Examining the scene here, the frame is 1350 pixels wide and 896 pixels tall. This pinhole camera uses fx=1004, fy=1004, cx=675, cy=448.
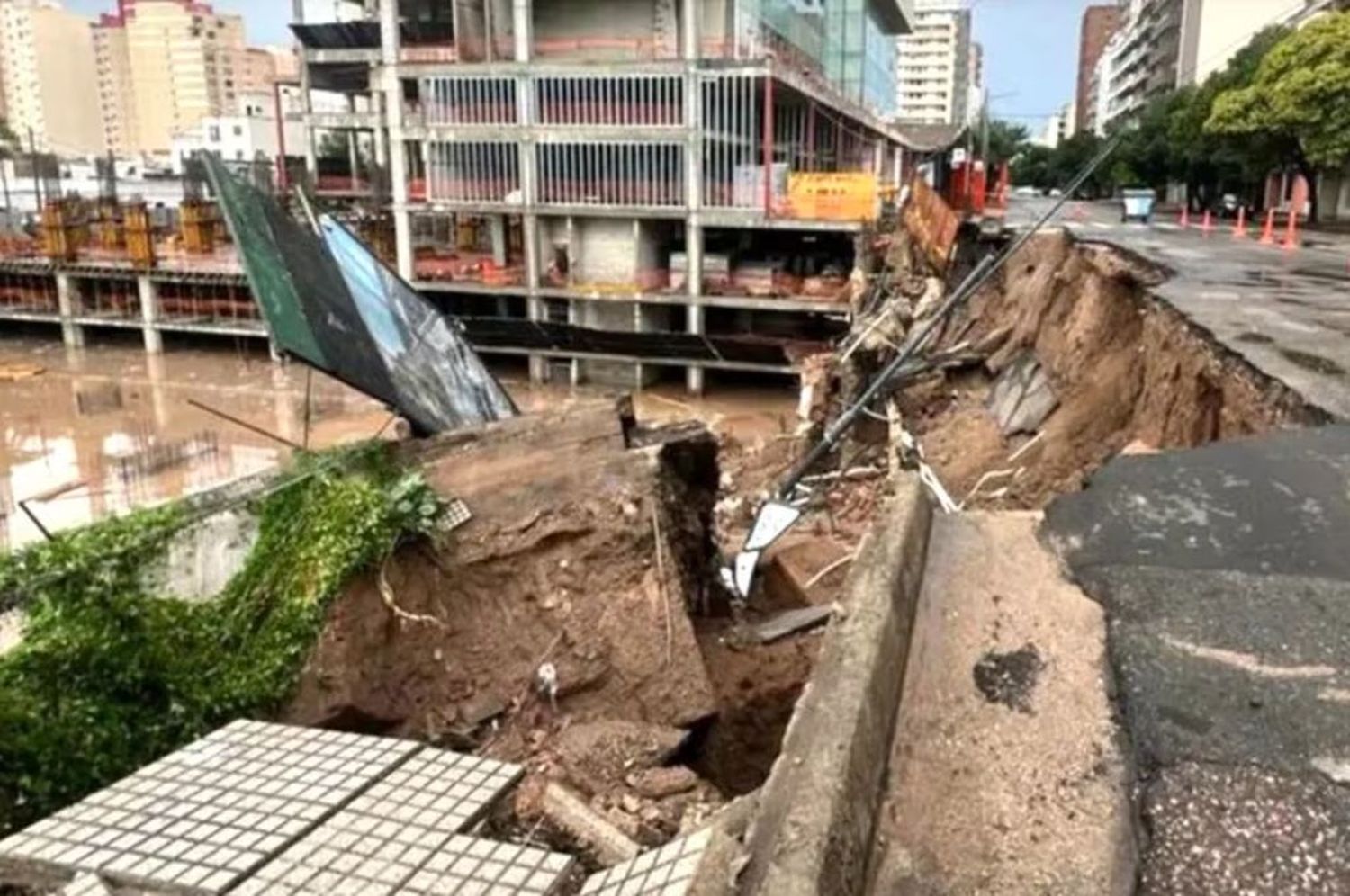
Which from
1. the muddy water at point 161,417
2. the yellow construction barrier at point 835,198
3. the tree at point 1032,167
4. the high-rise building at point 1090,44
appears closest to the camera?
the muddy water at point 161,417

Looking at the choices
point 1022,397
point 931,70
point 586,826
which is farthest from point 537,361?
point 931,70

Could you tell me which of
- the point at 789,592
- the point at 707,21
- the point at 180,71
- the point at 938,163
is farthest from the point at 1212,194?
the point at 180,71

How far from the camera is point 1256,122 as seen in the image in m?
30.5

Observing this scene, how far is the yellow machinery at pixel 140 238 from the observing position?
31.2 metres

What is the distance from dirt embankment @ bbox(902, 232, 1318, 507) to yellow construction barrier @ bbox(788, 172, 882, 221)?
8.93m

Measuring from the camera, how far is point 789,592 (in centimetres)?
807

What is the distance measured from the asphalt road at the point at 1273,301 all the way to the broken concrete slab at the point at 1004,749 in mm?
3123

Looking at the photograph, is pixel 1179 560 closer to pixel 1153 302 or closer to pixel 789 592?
pixel 789 592

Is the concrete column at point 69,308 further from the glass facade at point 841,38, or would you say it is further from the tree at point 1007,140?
the tree at point 1007,140

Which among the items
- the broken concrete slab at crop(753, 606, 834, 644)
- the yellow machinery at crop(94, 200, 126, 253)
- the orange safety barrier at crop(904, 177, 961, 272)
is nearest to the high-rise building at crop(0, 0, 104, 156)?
the yellow machinery at crop(94, 200, 126, 253)

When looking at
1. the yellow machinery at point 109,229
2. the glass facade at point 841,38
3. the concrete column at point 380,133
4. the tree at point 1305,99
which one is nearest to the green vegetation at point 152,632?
the glass facade at point 841,38

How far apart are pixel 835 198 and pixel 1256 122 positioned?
1552cm

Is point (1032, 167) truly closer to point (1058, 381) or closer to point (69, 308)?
point (69, 308)

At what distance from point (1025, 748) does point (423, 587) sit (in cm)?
398
